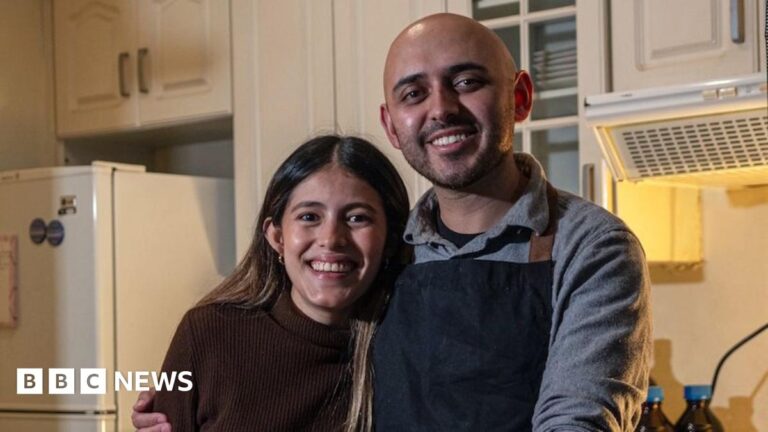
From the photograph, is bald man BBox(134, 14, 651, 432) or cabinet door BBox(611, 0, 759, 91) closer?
bald man BBox(134, 14, 651, 432)

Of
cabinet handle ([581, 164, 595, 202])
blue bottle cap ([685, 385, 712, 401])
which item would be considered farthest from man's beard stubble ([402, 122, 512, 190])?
blue bottle cap ([685, 385, 712, 401])

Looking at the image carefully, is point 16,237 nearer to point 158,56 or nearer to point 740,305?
point 158,56

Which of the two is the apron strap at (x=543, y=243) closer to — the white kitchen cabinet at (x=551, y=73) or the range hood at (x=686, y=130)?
the range hood at (x=686, y=130)

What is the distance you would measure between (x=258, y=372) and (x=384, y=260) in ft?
0.67

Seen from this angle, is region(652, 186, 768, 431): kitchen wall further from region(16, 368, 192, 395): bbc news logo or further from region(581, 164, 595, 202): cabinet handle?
region(16, 368, 192, 395): bbc news logo

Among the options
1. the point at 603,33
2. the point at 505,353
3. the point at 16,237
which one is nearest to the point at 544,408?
the point at 505,353

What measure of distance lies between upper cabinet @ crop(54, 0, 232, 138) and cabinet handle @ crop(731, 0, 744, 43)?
1.18m

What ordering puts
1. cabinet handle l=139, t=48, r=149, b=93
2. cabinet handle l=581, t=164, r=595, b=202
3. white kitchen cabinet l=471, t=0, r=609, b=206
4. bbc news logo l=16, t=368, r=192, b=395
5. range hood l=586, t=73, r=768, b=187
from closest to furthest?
range hood l=586, t=73, r=768, b=187 < cabinet handle l=581, t=164, r=595, b=202 < white kitchen cabinet l=471, t=0, r=609, b=206 < bbc news logo l=16, t=368, r=192, b=395 < cabinet handle l=139, t=48, r=149, b=93

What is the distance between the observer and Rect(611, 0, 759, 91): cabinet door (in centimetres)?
177

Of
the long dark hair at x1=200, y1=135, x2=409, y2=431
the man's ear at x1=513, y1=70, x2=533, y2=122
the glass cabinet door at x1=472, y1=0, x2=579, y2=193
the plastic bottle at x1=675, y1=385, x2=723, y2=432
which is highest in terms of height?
the glass cabinet door at x1=472, y1=0, x2=579, y2=193

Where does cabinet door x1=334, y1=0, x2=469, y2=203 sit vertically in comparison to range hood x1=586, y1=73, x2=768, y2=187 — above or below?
above

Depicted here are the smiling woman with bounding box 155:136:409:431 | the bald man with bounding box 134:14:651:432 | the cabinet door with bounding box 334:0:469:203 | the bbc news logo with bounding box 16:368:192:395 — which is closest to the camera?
the bald man with bounding box 134:14:651:432

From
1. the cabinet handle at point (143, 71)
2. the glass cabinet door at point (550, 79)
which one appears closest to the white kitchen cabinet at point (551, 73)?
the glass cabinet door at point (550, 79)

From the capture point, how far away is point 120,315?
7.78ft
